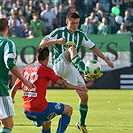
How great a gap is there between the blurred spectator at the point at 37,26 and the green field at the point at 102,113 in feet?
14.0

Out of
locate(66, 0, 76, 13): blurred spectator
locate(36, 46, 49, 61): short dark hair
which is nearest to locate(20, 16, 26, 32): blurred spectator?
locate(66, 0, 76, 13): blurred spectator

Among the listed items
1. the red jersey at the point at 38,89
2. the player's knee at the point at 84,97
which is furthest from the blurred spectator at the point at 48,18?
the red jersey at the point at 38,89

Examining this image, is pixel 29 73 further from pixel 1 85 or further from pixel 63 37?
pixel 63 37

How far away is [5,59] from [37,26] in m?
15.4

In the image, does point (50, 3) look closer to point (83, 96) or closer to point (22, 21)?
point (22, 21)

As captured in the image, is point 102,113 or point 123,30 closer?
point 102,113

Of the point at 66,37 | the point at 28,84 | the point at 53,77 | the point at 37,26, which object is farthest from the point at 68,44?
the point at 37,26

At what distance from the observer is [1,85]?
25.4ft

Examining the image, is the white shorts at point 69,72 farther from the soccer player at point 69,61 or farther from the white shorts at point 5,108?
the white shorts at point 5,108

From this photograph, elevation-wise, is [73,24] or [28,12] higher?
[73,24]

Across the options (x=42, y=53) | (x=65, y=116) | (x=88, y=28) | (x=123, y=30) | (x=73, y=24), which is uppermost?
(x=73, y=24)

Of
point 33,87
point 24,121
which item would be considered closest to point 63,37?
point 24,121

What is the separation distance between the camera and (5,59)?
7.55 meters

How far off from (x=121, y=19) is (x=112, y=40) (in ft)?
4.60
